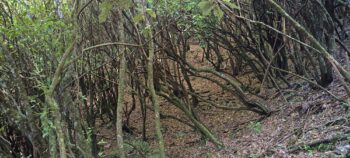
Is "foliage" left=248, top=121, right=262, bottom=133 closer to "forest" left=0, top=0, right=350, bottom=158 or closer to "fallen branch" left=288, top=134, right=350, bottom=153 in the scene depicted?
"forest" left=0, top=0, right=350, bottom=158

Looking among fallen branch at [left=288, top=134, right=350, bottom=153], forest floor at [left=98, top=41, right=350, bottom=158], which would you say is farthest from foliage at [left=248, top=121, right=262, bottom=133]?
fallen branch at [left=288, top=134, right=350, bottom=153]

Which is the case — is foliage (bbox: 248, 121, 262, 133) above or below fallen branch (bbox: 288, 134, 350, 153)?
below

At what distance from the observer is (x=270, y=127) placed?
6980 millimetres

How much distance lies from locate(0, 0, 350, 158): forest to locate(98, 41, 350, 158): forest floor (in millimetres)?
26

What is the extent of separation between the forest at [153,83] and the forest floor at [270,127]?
3 cm

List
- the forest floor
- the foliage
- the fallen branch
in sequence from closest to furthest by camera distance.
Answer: the fallen branch, the forest floor, the foliage

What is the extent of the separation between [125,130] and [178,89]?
6.81 feet

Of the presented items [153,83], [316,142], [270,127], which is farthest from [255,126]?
[316,142]

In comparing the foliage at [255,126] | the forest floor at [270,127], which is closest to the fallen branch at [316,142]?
the forest floor at [270,127]

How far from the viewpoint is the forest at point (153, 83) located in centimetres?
469

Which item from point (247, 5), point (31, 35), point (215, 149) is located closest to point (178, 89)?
point (215, 149)

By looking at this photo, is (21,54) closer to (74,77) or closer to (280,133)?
(74,77)

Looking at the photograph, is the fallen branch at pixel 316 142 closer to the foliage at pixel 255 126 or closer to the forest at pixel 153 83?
the forest at pixel 153 83

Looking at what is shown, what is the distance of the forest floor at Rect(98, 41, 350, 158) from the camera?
16.7ft
